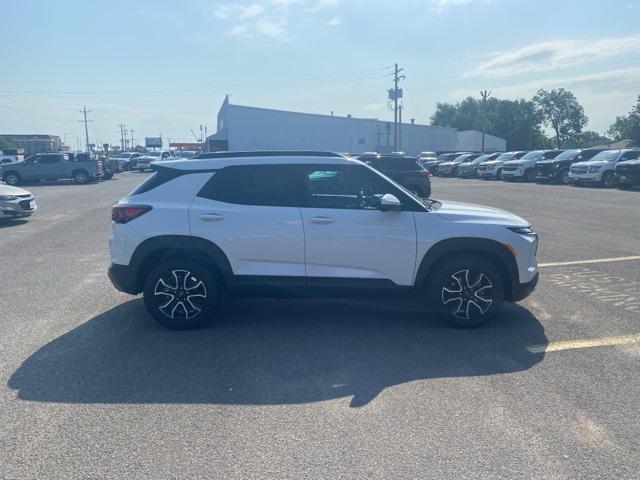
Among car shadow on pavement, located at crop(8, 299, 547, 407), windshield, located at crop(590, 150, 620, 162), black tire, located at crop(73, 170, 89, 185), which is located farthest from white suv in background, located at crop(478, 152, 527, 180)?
car shadow on pavement, located at crop(8, 299, 547, 407)

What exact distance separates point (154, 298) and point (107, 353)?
0.78m

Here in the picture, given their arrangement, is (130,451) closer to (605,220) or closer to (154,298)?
(154,298)

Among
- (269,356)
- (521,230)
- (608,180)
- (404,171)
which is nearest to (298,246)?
(269,356)

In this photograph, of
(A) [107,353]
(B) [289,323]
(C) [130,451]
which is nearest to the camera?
(C) [130,451]

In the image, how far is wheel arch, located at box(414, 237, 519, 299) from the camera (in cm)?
551

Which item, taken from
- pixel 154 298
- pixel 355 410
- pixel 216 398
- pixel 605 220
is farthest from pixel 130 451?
pixel 605 220

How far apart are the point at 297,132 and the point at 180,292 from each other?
5744 cm

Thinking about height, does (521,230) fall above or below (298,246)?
above

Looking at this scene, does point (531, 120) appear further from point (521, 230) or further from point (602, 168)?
point (521, 230)

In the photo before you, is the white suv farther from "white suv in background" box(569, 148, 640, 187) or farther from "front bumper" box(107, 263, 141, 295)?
"white suv in background" box(569, 148, 640, 187)

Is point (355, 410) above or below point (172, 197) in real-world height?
below

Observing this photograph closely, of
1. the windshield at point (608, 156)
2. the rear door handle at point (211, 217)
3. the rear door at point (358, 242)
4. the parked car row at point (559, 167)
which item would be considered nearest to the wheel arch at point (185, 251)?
the rear door handle at point (211, 217)

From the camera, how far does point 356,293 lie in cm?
557

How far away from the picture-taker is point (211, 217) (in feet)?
18.2
